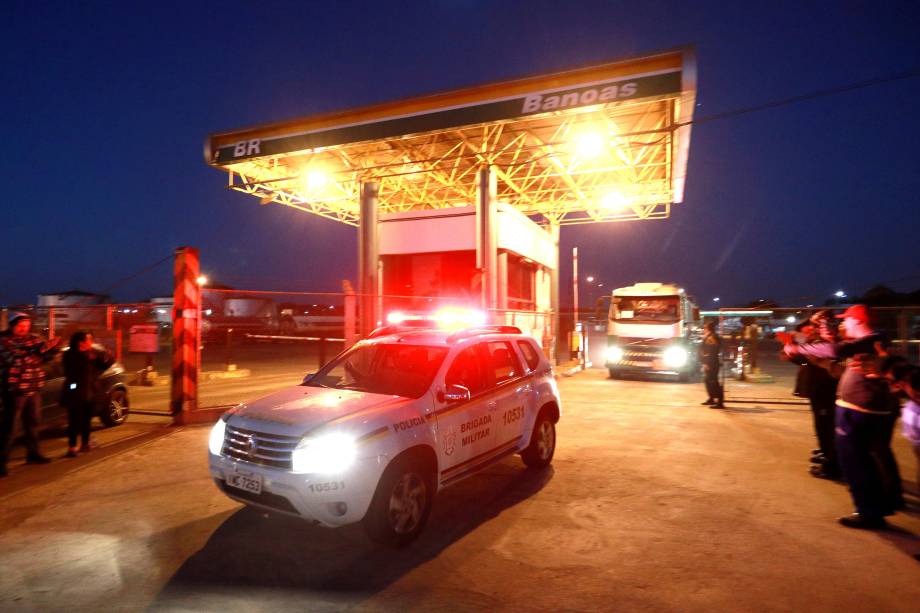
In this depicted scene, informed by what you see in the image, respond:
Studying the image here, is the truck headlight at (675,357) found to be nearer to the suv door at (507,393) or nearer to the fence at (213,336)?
the fence at (213,336)

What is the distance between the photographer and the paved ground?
375 centimetres

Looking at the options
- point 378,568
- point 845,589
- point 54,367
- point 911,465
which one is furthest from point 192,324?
point 911,465

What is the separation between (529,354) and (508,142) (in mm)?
11440

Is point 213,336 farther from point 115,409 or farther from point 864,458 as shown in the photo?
point 864,458

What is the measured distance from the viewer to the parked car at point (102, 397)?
8.00m

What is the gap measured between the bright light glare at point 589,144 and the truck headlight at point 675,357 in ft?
19.7

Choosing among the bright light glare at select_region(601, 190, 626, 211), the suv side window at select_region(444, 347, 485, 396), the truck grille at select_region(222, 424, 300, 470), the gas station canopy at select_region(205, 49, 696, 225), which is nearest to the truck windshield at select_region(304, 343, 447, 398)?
the suv side window at select_region(444, 347, 485, 396)

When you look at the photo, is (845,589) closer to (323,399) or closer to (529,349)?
(529,349)

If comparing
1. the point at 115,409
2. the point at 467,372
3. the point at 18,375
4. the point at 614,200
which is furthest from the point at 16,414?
the point at 614,200

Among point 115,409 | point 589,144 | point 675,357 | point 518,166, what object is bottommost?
point 115,409

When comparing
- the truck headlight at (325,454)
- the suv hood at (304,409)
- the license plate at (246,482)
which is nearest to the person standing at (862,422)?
the suv hood at (304,409)

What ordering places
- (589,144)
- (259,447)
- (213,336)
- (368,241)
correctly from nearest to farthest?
1. (259,447)
2. (589,144)
3. (368,241)
4. (213,336)

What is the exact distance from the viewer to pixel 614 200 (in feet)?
68.9

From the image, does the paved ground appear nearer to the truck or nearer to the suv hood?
the suv hood
